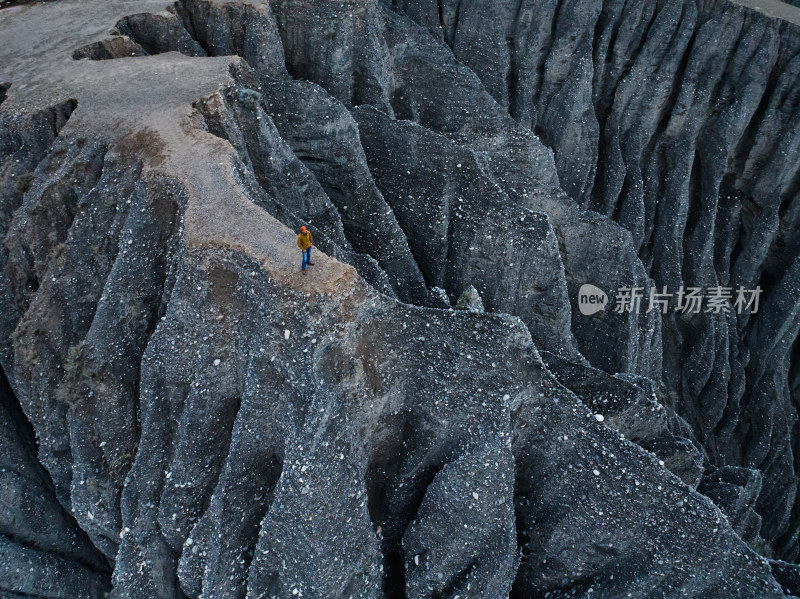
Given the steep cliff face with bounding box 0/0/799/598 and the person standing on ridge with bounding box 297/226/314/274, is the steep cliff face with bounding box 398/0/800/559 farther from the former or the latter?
the person standing on ridge with bounding box 297/226/314/274

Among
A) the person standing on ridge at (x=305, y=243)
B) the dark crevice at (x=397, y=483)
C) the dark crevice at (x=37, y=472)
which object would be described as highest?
the person standing on ridge at (x=305, y=243)

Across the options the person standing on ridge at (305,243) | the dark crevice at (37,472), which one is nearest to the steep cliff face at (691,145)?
the person standing on ridge at (305,243)

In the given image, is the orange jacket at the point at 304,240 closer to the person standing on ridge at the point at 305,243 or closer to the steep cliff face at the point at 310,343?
the person standing on ridge at the point at 305,243

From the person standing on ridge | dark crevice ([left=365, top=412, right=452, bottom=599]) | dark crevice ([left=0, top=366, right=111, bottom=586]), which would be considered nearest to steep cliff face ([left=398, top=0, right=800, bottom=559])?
dark crevice ([left=365, top=412, right=452, bottom=599])

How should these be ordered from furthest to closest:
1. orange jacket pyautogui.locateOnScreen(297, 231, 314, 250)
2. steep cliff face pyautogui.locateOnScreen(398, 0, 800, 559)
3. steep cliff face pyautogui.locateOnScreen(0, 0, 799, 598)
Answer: steep cliff face pyautogui.locateOnScreen(398, 0, 800, 559) < steep cliff face pyautogui.locateOnScreen(0, 0, 799, 598) < orange jacket pyautogui.locateOnScreen(297, 231, 314, 250)

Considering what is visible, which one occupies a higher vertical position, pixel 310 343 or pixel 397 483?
pixel 310 343

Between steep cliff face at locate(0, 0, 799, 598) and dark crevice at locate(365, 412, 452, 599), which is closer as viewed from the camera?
steep cliff face at locate(0, 0, 799, 598)

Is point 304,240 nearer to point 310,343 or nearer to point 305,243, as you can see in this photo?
point 305,243

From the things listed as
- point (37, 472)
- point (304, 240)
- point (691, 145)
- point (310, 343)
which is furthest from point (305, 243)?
point (691, 145)

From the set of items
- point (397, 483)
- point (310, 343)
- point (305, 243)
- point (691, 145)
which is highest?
point (305, 243)
